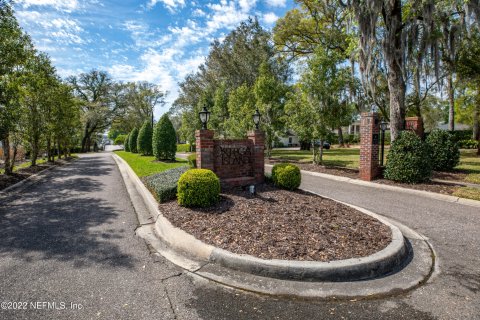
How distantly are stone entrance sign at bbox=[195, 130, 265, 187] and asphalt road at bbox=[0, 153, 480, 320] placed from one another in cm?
244

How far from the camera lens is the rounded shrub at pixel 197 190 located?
5.63 metres

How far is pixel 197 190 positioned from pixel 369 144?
7.48m

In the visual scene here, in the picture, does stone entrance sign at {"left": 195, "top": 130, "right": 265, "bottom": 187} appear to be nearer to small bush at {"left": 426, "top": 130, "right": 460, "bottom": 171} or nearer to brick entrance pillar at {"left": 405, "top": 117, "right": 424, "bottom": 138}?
small bush at {"left": 426, "top": 130, "right": 460, "bottom": 171}

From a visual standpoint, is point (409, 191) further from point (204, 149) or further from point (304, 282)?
point (304, 282)

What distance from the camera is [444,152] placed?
1189 centimetres

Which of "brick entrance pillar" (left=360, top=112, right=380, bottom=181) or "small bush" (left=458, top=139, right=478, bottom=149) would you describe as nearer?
"brick entrance pillar" (left=360, top=112, right=380, bottom=181)

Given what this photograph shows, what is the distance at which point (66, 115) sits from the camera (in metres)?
18.7

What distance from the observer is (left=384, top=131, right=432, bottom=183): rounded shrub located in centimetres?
912

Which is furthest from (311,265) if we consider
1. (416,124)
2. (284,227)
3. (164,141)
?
(164,141)

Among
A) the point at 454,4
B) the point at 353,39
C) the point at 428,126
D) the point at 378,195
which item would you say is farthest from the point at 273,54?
the point at 428,126

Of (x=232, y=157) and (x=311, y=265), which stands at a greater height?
(x=232, y=157)

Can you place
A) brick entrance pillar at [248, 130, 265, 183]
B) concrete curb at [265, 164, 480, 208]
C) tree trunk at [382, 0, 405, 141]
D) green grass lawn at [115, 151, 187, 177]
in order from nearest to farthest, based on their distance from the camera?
concrete curb at [265, 164, 480, 208]
brick entrance pillar at [248, 130, 265, 183]
tree trunk at [382, 0, 405, 141]
green grass lawn at [115, 151, 187, 177]

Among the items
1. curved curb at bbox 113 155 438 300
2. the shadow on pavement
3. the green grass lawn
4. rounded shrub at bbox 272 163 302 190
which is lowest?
curved curb at bbox 113 155 438 300

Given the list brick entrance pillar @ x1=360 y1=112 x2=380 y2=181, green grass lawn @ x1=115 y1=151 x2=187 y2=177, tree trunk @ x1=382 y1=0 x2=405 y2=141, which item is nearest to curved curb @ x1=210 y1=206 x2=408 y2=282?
brick entrance pillar @ x1=360 y1=112 x2=380 y2=181
